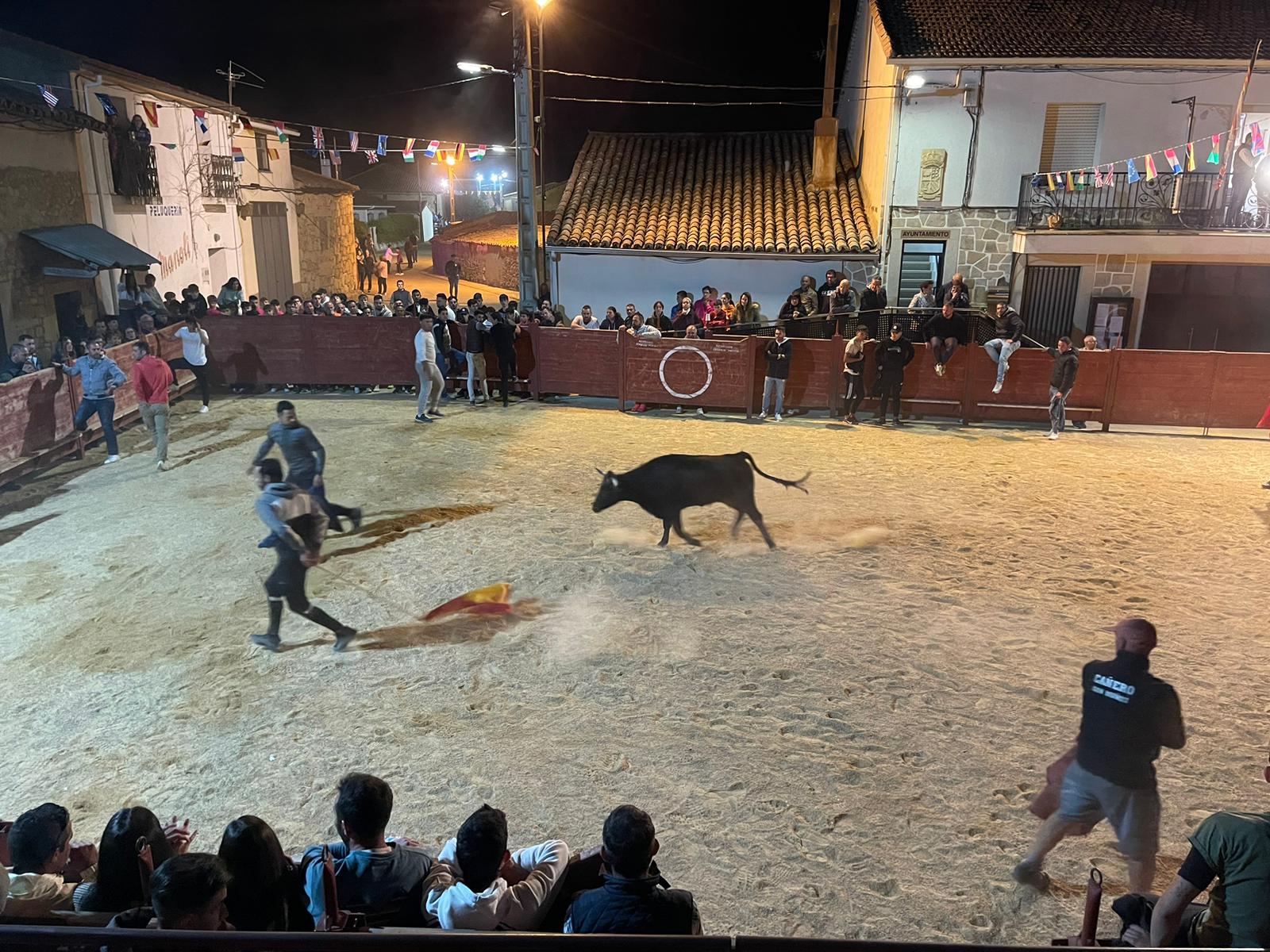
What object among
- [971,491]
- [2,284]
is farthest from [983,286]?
[2,284]

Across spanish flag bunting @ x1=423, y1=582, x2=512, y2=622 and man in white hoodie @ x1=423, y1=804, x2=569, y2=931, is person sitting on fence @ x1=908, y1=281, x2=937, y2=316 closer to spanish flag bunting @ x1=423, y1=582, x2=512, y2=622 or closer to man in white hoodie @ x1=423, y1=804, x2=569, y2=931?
spanish flag bunting @ x1=423, y1=582, x2=512, y2=622

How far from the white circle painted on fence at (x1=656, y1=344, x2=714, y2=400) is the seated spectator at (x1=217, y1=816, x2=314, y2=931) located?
13.4 m

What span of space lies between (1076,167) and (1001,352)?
6053 millimetres

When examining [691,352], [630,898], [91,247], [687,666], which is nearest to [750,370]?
[691,352]

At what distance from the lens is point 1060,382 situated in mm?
14516

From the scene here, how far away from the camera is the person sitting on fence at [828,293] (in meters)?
17.9

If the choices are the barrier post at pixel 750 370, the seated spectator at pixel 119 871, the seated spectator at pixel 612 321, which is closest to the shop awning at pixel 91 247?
the seated spectator at pixel 612 321

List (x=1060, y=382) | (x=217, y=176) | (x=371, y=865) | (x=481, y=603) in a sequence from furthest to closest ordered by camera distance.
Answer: (x=217, y=176) → (x=1060, y=382) → (x=481, y=603) → (x=371, y=865)

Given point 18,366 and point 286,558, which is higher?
point 18,366

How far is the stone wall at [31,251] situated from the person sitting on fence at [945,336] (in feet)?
53.7

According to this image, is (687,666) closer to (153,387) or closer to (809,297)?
(153,387)

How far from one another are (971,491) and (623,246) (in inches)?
443

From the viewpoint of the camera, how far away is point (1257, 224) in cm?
1800

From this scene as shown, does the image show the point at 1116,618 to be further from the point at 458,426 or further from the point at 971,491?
the point at 458,426
